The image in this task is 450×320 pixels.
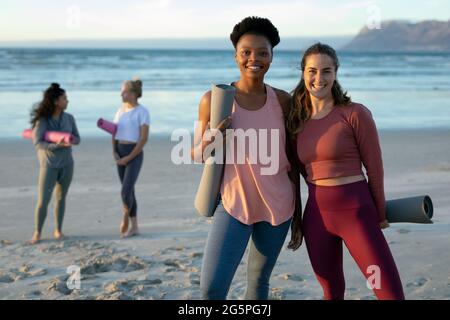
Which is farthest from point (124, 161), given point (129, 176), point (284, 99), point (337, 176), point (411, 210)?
point (411, 210)

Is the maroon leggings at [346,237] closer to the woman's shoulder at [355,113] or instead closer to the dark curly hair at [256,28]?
the woman's shoulder at [355,113]

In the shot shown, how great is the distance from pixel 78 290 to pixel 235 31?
8.73 ft

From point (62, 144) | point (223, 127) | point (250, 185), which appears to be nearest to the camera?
point (223, 127)

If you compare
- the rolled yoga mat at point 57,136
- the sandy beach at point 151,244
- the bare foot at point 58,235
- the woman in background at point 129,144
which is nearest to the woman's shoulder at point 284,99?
the sandy beach at point 151,244

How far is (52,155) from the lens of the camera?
6.62 m

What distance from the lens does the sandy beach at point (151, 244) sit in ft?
16.8

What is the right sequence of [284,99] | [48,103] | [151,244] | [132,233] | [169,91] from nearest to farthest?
[284,99], [151,244], [48,103], [132,233], [169,91]

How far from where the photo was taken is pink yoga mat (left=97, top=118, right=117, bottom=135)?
261 inches

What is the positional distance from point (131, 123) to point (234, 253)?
3671mm

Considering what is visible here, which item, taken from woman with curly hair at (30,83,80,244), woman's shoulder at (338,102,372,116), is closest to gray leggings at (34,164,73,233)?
woman with curly hair at (30,83,80,244)

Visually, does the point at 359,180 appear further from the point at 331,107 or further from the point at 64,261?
the point at 64,261

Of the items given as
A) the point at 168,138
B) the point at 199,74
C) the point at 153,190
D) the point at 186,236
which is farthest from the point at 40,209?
the point at 199,74

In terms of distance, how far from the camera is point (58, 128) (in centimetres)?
668

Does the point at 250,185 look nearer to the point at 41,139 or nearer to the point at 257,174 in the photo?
the point at 257,174
